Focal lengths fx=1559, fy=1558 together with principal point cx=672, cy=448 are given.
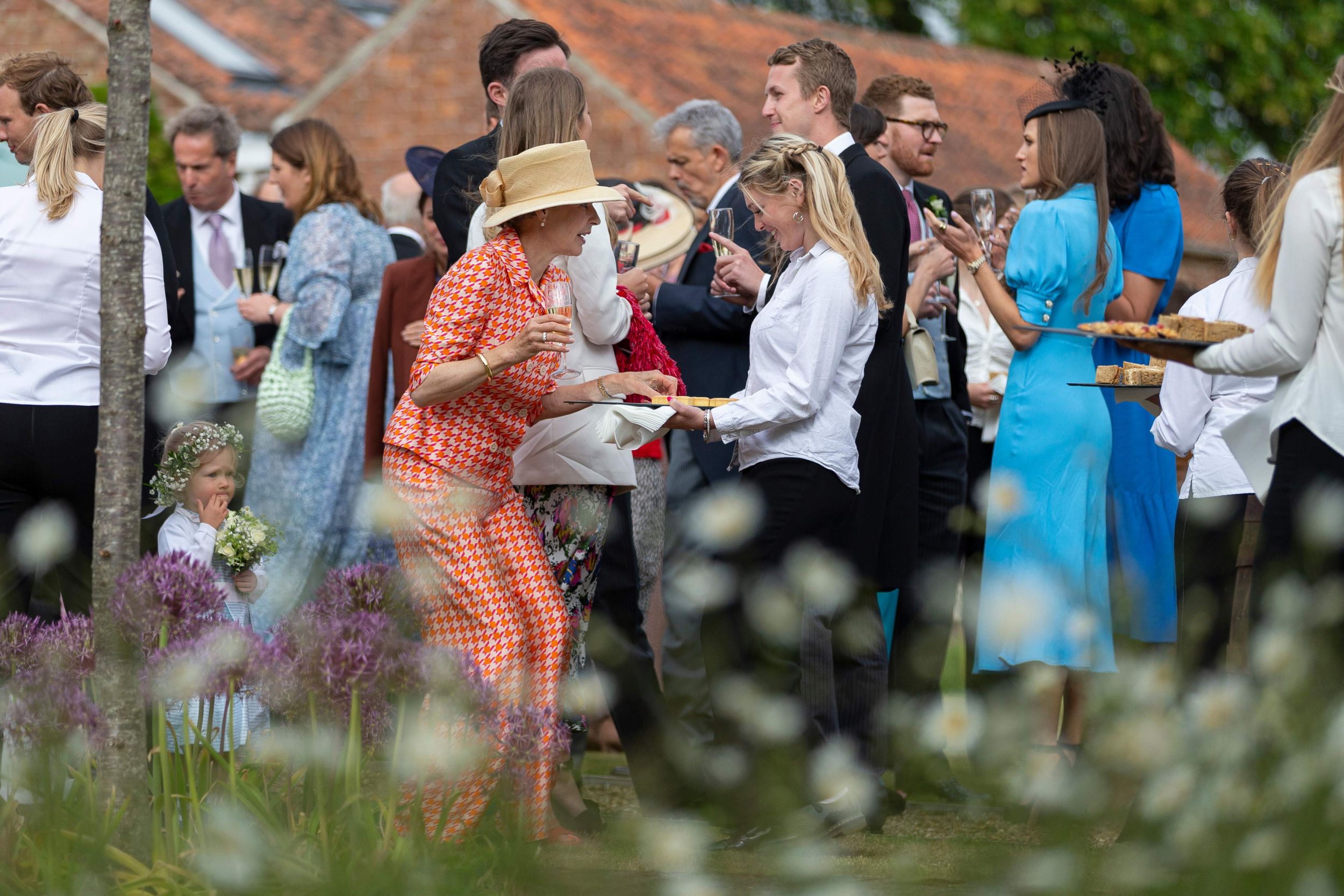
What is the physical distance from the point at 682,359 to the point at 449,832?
2248 millimetres

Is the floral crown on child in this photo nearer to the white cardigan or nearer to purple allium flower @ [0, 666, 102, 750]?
the white cardigan

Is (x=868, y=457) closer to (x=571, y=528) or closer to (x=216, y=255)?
(x=571, y=528)

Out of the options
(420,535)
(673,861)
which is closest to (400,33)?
(420,535)

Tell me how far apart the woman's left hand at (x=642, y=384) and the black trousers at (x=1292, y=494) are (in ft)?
5.23

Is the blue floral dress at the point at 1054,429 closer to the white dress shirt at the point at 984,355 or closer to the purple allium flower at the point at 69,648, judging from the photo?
the white dress shirt at the point at 984,355

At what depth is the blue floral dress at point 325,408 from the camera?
670 cm

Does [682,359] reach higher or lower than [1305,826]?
higher

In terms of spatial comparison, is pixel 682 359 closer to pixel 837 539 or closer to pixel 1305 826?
pixel 837 539

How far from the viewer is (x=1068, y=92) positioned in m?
5.63

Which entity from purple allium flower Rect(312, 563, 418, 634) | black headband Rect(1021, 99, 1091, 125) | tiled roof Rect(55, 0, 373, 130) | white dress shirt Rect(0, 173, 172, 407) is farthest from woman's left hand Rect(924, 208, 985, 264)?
tiled roof Rect(55, 0, 373, 130)

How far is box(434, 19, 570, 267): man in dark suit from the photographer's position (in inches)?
193

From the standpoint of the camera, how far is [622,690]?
191 inches

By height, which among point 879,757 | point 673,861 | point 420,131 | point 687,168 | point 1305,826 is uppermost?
point 420,131

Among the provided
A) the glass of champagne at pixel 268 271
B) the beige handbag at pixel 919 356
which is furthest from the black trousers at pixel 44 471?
the beige handbag at pixel 919 356
